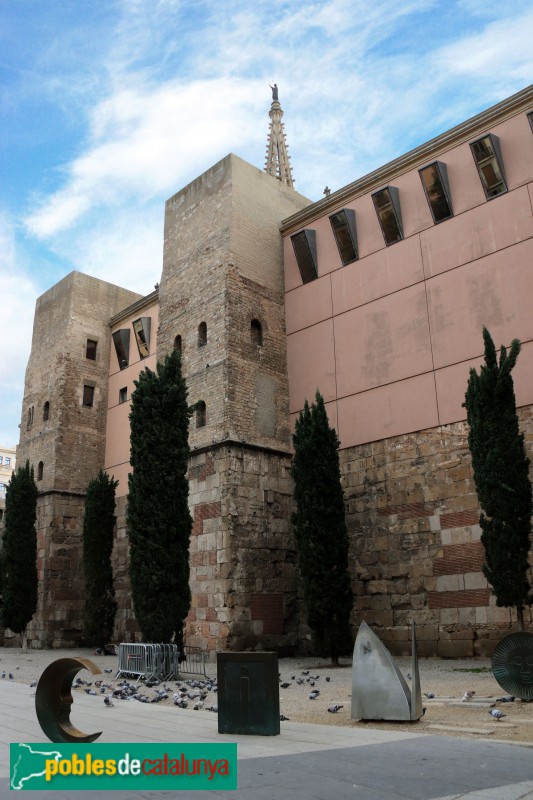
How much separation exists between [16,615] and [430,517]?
13480 mm

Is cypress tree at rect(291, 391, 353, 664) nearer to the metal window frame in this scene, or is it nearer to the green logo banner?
the green logo banner

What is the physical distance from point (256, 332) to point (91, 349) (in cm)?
922

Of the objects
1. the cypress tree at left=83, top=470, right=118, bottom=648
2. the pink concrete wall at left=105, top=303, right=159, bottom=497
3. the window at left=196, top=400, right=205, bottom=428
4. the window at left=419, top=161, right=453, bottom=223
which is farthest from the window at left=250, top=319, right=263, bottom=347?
the cypress tree at left=83, top=470, right=118, bottom=648

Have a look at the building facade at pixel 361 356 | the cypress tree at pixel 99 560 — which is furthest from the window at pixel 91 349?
the building facade at pixel 361 356

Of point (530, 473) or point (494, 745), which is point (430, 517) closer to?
point (530, 473)

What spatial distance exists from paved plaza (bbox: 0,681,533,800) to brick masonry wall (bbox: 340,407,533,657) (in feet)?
24.9

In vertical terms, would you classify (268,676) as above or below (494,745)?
above

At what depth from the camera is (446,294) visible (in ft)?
50.6

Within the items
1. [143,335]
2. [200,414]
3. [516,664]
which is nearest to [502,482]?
[516,664]

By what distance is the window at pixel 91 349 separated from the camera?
24.9 m

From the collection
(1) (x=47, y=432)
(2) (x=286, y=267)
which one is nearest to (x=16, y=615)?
(1) (x=47, y=432)

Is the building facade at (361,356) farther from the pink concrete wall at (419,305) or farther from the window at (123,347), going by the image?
the window at (123,347)

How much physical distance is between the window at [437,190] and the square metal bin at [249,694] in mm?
12368

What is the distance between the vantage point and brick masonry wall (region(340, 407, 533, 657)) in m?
13.6
